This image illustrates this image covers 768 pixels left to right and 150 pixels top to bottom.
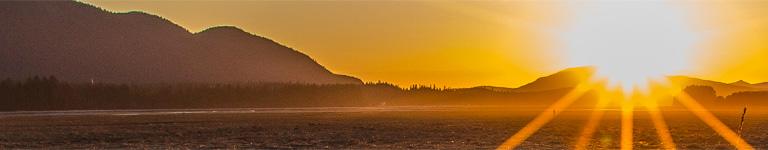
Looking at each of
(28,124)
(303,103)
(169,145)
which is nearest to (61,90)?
(303,103)

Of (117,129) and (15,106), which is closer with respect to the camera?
(117,129)

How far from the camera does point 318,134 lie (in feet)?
215

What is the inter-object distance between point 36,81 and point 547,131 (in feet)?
331

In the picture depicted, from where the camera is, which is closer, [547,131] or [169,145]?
[169,145]

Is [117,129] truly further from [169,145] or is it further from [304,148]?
[304,148]

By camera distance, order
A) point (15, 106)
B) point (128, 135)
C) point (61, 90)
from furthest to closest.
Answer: point (61, 90)
point (15, 106)
point (128, 135)

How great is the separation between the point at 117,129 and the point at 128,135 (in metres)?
7.60

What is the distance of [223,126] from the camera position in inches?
2987

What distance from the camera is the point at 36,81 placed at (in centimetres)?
15438

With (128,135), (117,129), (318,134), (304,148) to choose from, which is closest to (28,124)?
(117,129)

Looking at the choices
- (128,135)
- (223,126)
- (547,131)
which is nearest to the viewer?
(128,135)

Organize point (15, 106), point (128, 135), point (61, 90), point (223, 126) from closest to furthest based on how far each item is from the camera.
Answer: point (128, 135) → point (223, 126) → point (15, 106) → point (61, 90)

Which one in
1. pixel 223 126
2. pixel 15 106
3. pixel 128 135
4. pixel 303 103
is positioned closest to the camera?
pixel 128 135

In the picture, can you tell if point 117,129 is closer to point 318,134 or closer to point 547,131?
point 318,134
